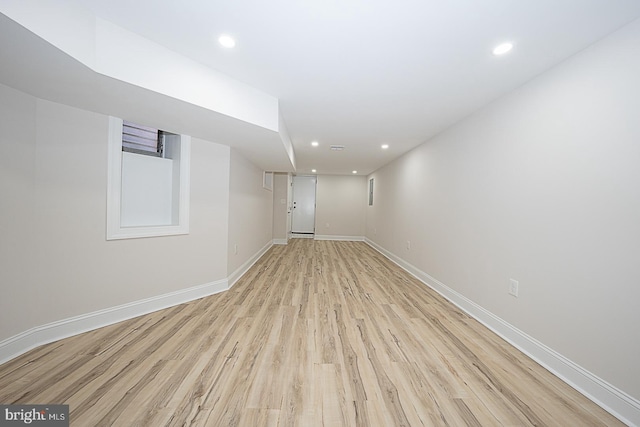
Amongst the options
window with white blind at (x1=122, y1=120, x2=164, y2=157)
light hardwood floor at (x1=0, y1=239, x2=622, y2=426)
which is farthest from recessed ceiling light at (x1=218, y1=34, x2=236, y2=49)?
light hardwood floor at (x1=0, y1=239, x2=622, y2=426)

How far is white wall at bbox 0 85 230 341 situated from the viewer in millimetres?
1691

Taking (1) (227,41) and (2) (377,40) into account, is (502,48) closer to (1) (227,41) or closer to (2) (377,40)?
(2) (377,40)

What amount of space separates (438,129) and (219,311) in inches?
141

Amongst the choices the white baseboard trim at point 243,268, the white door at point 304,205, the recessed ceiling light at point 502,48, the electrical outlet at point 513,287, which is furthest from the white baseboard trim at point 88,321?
the white door at point 304,205

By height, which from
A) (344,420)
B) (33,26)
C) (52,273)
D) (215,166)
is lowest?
(344,420)

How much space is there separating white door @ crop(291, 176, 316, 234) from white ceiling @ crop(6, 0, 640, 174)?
19.4 feet

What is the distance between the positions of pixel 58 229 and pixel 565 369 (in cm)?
394

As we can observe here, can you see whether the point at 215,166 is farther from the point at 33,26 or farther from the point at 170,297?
the point at 33,26

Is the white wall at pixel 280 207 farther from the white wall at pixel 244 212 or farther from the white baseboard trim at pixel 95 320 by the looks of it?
the white baseboard trim at pixel 95 320

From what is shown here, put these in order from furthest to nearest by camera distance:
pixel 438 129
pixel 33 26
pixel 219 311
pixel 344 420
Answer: pixel 438 129 < pixel 219 311 < pixel 344 420 < pixel 33 26

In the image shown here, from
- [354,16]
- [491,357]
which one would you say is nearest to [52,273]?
[354,16]

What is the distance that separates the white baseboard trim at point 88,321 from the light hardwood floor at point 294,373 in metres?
0.08

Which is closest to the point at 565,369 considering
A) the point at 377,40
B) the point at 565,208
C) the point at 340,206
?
the point at 565,208

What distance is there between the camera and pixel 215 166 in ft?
9.85
